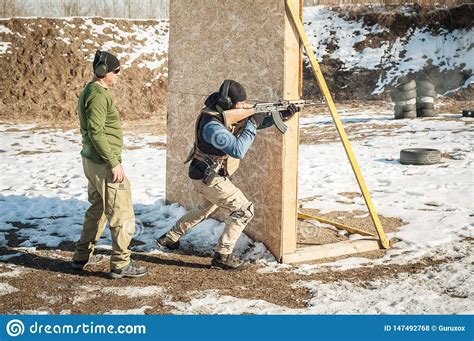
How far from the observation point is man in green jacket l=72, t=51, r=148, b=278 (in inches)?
197

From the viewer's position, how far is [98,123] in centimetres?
500

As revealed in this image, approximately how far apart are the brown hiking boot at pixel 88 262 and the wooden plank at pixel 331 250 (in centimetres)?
193

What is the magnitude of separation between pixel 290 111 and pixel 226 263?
1.64 meters

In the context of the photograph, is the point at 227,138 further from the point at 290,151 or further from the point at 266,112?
the point at 290,151

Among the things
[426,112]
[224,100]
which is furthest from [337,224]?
[426,112]

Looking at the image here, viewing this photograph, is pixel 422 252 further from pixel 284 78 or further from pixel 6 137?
pixel 6 137

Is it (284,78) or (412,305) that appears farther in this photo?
(284,78)

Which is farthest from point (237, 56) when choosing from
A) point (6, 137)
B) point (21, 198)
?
point (6, 137)

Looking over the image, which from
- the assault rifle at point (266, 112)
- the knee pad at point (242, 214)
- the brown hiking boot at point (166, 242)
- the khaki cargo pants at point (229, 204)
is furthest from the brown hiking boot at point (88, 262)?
the assault rifle at point (266, 112)

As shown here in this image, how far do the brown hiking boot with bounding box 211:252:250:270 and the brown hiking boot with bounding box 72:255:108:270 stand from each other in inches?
49.1

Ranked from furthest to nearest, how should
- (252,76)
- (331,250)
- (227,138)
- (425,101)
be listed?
(425,101) < (252,76) < (331,250) < (227,138)

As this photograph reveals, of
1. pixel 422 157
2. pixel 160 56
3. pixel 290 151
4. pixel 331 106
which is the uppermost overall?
pixel 160 56

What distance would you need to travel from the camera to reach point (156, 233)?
7051 mm

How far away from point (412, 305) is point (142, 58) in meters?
22.2
